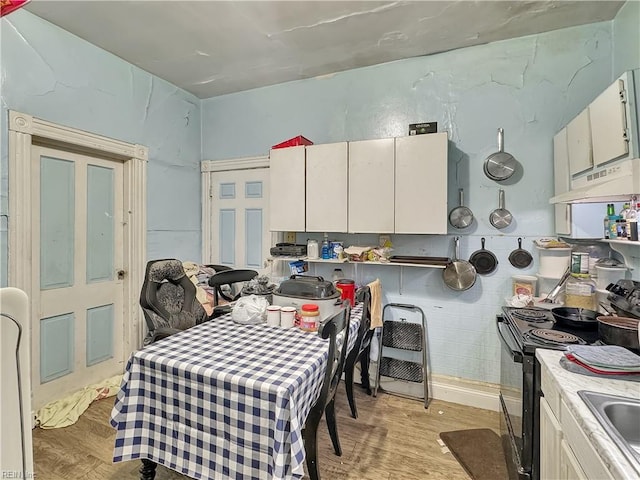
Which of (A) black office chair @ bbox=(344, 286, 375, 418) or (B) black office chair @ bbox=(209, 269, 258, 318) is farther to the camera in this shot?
(B) black office chair @ bbox=(209, 269, 258, 318)

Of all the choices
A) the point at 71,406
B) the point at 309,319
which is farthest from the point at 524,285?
the point at 71,406

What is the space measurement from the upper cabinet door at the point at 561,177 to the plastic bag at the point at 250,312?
2.06m

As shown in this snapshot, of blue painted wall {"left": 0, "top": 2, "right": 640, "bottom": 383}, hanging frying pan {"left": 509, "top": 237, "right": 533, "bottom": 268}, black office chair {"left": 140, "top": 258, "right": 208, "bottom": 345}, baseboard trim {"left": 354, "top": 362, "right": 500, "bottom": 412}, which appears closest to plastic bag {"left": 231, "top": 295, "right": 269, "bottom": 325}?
black office chair {"left": 140, "top": 258, "right": 208, "bottom": 345}

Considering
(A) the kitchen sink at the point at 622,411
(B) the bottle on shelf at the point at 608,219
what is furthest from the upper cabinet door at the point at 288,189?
(A) the kitchen sink at the point at 622,411

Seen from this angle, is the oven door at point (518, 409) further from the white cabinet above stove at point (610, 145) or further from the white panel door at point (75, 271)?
the white panel door at point (75, 271)

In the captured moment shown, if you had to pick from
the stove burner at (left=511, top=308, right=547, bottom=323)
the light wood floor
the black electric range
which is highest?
the stove burner at (left=511, top=308, right=547, bottom=323)

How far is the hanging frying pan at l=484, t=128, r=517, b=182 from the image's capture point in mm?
2449

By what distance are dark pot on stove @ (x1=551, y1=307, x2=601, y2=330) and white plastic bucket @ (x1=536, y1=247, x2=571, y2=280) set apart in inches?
22.2

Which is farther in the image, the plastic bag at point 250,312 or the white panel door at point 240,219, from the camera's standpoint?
the white panel door at point 240,219

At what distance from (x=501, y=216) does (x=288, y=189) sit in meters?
1.75

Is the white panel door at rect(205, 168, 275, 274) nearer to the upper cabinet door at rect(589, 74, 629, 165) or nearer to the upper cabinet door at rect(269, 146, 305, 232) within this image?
the upper cabinet door at rect(269, 146, 305, 232)

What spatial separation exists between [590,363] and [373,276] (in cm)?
179

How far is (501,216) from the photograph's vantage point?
249 cm

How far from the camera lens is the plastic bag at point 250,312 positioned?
1967 mm
